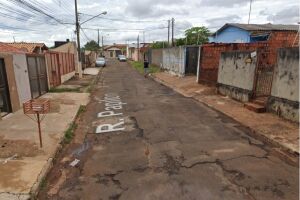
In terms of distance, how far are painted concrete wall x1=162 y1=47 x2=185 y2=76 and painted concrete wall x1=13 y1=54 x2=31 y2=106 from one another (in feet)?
41.6

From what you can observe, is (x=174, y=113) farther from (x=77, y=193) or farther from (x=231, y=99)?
(x=77, y=193)

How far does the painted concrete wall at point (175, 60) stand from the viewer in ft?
70.4

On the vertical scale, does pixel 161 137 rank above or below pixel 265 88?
below

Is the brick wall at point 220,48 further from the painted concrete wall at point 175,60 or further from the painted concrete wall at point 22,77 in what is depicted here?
the painted concrete wall at point 22,77

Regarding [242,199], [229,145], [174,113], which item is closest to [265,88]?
[174,113]

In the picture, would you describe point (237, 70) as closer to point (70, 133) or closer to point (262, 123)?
point (262, 123)

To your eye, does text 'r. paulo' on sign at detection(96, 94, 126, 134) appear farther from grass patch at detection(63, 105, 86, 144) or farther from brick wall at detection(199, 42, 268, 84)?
brick wall at detection(199, 42, 268, 84)

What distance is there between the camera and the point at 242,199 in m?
4.27

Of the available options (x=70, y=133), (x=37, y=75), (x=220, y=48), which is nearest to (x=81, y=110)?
(x=70, y=133)

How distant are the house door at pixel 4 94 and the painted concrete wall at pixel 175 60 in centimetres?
1420

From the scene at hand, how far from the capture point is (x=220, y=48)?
15414 millimetres

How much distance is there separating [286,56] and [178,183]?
618 cm

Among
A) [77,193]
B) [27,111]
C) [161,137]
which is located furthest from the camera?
[161,137]

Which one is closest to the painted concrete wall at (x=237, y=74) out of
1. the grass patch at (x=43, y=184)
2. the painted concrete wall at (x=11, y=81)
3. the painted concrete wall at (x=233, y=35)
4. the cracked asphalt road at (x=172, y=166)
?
the cracked asphalt road at (x=172, y=166)
